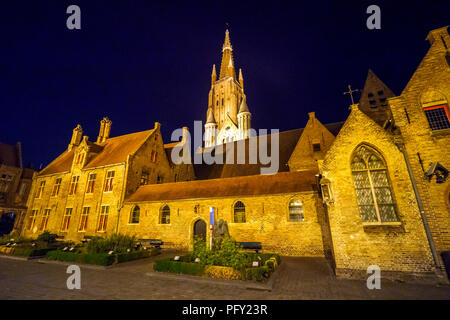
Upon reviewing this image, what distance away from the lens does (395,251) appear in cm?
845

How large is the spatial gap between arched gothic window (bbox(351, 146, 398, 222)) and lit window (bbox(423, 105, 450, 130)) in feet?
9.25

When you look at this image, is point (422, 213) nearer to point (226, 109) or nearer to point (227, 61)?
point (226, 109)

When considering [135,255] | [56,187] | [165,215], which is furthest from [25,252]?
[56,187]

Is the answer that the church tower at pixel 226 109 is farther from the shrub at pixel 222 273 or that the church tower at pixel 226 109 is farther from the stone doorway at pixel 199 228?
the shrub at pixel 222 273

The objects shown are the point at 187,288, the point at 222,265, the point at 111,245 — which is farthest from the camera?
the point at 111,245

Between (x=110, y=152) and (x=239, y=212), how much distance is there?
19416 mm

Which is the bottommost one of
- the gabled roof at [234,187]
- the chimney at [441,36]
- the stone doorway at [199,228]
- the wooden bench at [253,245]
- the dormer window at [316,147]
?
the wooden bench at [253,245]

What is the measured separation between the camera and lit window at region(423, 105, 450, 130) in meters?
9.23

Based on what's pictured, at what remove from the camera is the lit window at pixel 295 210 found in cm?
1443

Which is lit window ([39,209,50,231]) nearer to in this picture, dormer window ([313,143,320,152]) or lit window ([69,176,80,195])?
lit window ([69,176,80,195])

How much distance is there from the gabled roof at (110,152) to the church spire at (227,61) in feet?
189

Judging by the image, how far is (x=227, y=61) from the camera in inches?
3135

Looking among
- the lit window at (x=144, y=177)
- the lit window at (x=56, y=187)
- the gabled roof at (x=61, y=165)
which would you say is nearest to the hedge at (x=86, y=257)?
the lit window at (x=144, y=177)

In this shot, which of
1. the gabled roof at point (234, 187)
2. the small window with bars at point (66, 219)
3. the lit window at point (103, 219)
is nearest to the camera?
the gabled roof at point (234, 187)
